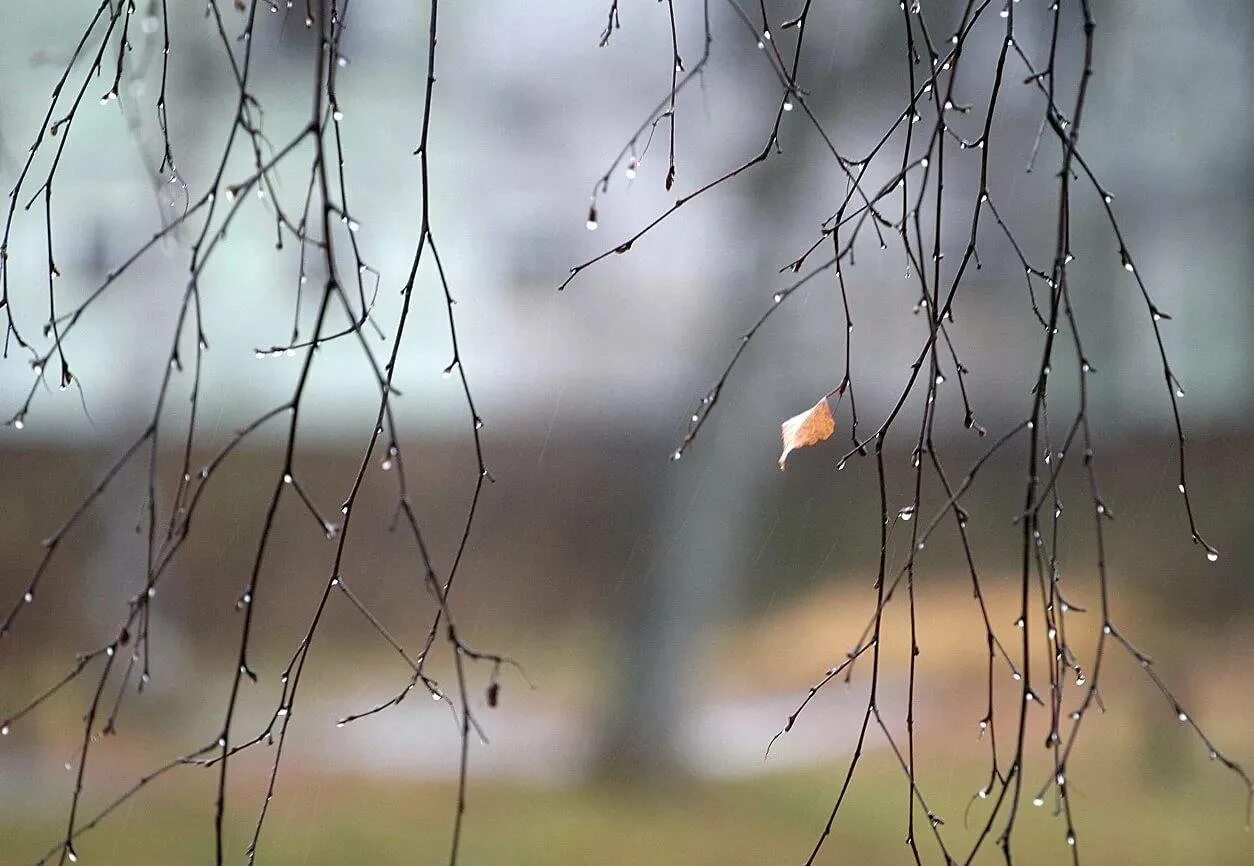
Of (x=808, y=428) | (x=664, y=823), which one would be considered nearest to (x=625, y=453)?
(x=664, y=823)

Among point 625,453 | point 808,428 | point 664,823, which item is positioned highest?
point 625,453

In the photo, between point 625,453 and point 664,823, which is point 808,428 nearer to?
point 664,823

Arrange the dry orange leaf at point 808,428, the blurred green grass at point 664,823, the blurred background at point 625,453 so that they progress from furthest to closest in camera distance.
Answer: the blurred background at point 625,453 < the blurred green grass at point 664,823 < the dry orange leaf at point 808,428

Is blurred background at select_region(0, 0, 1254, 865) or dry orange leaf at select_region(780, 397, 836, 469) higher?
blurred background at select_region(0, 0, 1254, 865)

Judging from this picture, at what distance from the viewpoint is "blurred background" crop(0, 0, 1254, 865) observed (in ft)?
14.8

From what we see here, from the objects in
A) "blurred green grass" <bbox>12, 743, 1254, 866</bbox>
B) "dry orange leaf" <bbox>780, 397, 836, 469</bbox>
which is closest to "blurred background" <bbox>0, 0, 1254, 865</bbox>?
"blurred green grass" <bbox>12, 743, 1254, 866</bbox>

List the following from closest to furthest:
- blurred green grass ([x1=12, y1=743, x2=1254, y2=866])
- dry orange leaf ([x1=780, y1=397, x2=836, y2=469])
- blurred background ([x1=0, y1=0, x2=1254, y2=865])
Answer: dry orange leaf ([x1=780, y1=397, x2=836, y2=469]), blurred green grass ([x1=12, y1=743, x2=1254, y2=866]), blurred background ([x1=0, y1=0, x2=1254, y2=865])

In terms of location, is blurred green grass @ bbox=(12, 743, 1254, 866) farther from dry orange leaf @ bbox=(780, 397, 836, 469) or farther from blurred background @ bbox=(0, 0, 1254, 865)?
dry orange leaf @ bbox=(780, 397, 836, 469)

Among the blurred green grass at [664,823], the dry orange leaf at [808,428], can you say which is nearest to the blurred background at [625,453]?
the blurred green grass at [664,823]

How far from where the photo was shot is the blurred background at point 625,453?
4.50 metres

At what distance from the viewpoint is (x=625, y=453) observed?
5.96 m

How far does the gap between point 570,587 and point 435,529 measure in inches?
29.0

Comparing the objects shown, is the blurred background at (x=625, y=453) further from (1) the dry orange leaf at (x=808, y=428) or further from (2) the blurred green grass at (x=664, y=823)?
(1) the dry orange leaf at (x=808, y=428)

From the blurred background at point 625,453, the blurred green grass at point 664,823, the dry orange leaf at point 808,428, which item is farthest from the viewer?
the blurred background at point 625,453
